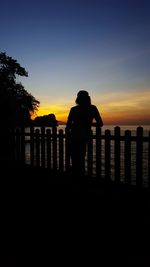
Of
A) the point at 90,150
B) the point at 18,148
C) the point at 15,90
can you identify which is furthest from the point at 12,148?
the point at 15,90

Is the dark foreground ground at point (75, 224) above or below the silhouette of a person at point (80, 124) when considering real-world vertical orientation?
below

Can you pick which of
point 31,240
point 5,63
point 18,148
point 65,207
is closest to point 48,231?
point 31,240

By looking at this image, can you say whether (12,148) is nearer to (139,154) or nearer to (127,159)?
(127,159)

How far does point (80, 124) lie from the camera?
6.72 m

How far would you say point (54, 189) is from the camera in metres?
6.90

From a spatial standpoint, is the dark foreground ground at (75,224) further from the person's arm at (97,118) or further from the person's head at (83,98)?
the person's head at (83,98)

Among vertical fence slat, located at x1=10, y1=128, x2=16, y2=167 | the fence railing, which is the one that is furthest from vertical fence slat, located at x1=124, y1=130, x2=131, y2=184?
vertical fence slat, located at x1=10, y1=128, x2=16, y2=167

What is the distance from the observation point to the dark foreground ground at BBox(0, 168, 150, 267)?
315cm

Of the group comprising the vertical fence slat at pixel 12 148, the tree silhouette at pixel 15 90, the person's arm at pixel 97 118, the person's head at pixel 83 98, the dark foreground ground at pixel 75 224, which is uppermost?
the tree silhouette at pixel 15 90

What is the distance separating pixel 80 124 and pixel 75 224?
2.98m

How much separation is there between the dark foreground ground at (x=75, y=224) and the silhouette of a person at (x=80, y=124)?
24.2 inches

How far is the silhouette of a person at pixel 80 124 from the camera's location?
21.4 feet

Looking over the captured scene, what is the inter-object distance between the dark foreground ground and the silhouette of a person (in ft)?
2.01

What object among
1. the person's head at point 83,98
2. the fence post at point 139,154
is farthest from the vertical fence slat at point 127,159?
the person's head at point 83,98
